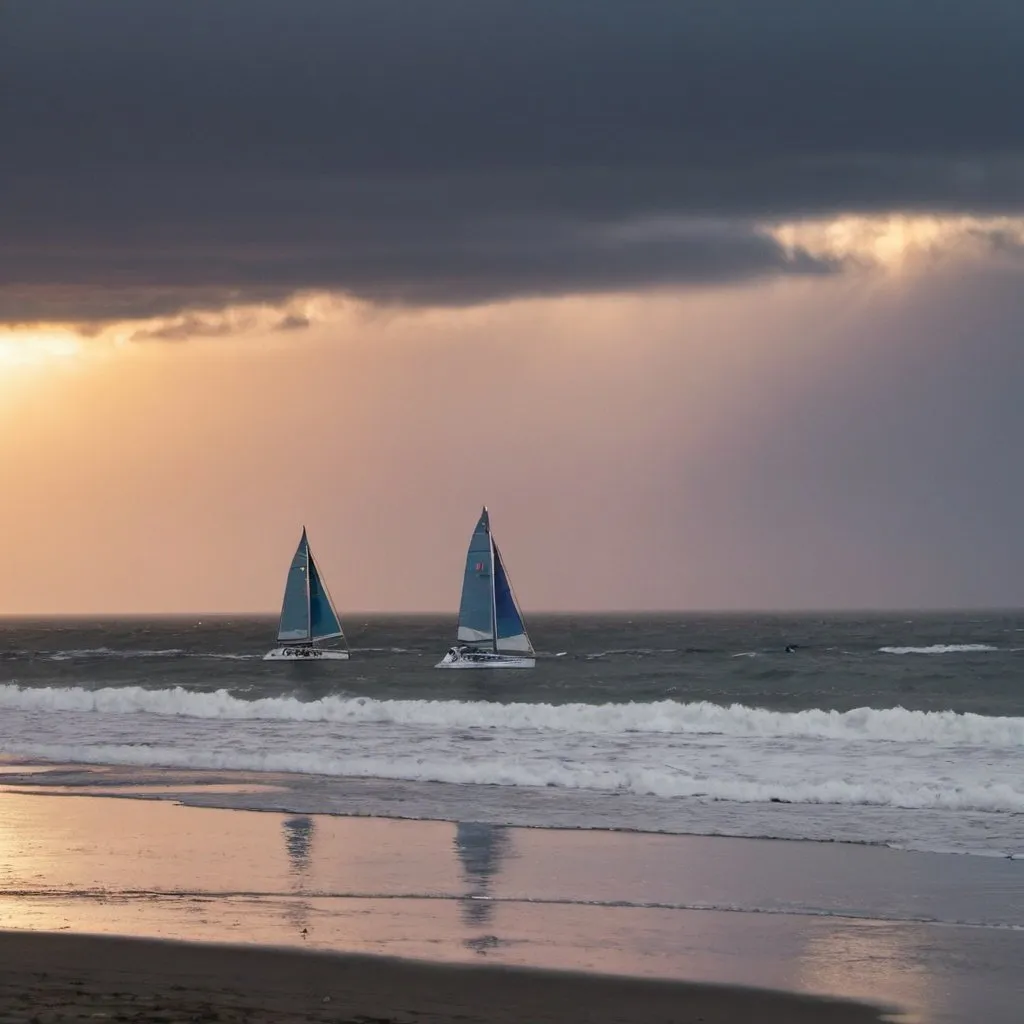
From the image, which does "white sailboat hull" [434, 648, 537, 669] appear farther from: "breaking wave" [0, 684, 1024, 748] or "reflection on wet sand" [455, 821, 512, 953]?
"reflection on wet sand" [455, 821, 512, 953]

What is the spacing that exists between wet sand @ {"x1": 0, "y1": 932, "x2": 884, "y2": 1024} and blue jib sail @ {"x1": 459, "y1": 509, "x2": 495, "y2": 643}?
65.7 m

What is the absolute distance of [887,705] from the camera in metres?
58.6

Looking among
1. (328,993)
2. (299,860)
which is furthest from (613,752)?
(328,993)

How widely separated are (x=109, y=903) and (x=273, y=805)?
8.00m

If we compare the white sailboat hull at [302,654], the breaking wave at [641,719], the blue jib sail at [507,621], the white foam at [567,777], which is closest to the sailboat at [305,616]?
the white sailboat hull at [302,654]

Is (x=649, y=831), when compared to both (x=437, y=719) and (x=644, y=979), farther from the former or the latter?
(x=437, y=719)

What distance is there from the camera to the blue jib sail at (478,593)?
79125 mm

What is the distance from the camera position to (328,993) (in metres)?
11.5

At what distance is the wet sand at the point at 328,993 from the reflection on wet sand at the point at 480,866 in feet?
4.13

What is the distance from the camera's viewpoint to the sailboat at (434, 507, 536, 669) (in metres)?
80.1

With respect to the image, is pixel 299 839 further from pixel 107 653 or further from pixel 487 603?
pixel 107 653

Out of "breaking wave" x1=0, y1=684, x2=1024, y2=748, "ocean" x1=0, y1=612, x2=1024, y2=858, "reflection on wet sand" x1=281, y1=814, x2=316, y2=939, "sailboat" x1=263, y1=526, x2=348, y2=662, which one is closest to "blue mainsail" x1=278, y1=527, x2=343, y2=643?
"sailboat" x1=263, y1=526, x2=348, y2=662

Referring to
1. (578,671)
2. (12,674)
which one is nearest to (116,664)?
(12,674)

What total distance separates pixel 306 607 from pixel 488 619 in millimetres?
19443
